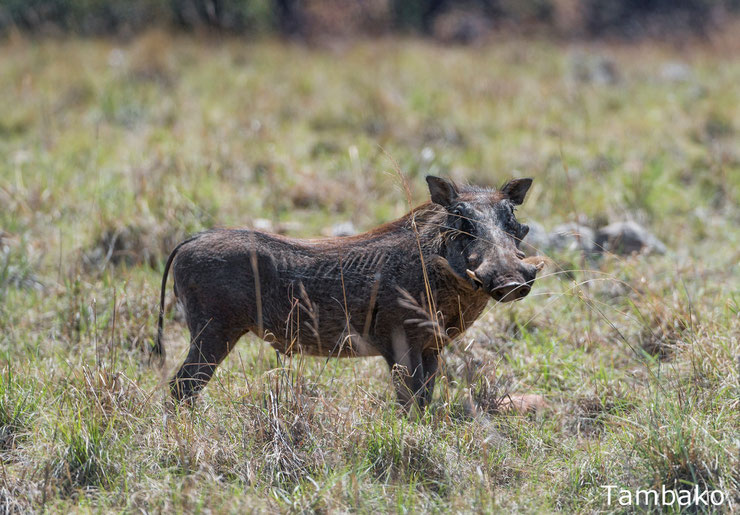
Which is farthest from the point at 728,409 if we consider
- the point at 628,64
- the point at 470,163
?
the point at 628,64

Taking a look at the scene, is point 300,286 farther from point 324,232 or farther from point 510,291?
point 324,232

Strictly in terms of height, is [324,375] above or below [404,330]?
below

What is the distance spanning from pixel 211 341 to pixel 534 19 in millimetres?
12648

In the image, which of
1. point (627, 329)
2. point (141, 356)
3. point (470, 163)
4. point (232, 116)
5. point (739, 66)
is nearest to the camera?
point (141, 356)

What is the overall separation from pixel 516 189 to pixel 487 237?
1.38 feet

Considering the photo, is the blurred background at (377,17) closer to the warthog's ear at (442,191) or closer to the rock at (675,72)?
the rock at (675,72)

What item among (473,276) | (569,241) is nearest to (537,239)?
(569,241)

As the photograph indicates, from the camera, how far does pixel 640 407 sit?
3.34 m

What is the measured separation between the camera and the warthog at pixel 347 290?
3.18 meters

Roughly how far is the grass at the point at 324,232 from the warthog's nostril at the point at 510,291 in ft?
1.53

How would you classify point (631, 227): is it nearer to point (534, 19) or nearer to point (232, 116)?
point (232, 116)

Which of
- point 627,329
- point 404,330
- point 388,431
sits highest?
point 404,330

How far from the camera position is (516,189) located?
11.0 ft

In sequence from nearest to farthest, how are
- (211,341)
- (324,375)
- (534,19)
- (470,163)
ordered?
1. (211,341)
2. (324,375)
3. (470,163)
4. (534,19)
